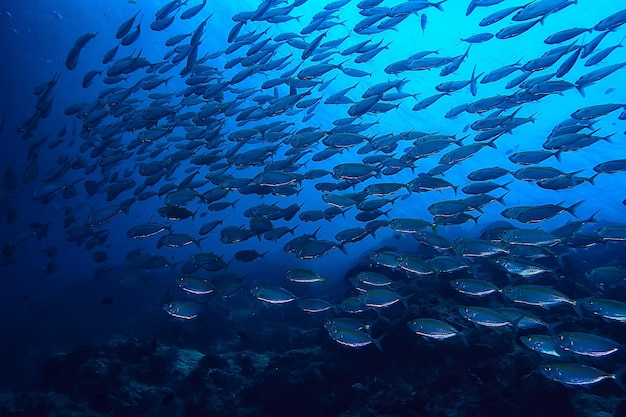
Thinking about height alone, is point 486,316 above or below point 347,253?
below

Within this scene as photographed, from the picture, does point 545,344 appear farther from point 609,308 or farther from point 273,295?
point 273,295

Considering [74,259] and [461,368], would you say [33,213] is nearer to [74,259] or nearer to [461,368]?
[74,259]

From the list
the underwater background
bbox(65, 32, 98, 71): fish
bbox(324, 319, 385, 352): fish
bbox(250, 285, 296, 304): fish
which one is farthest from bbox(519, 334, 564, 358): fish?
bbox(65, 32, 98, 71): fish

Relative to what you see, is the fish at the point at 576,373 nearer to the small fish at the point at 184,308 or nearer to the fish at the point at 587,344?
the fish at the point at 587,344

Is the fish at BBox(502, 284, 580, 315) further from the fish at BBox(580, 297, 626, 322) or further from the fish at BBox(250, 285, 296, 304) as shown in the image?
the fish at BBox(250, 285, 296, 304)

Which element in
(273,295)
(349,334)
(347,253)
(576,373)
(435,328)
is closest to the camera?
(576,373)

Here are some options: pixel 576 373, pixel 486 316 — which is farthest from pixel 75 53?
pixel 576 373

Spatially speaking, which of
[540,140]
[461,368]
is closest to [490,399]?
[461,368]

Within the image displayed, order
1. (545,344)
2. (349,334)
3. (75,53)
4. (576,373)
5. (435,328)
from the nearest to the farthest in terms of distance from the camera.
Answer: (576,373) → (545,344) → (435,328) → (349,334) → (75,53)

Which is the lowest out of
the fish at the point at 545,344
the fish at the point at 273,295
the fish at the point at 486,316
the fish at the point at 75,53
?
the fish at the point at 545,344

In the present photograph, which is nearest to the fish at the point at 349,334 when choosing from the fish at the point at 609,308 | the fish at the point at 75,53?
the fish at the point at 609,308

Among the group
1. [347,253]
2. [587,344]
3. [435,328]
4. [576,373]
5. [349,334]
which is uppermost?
[347,253]

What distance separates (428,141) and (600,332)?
5.15m

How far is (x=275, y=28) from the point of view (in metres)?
28.6
